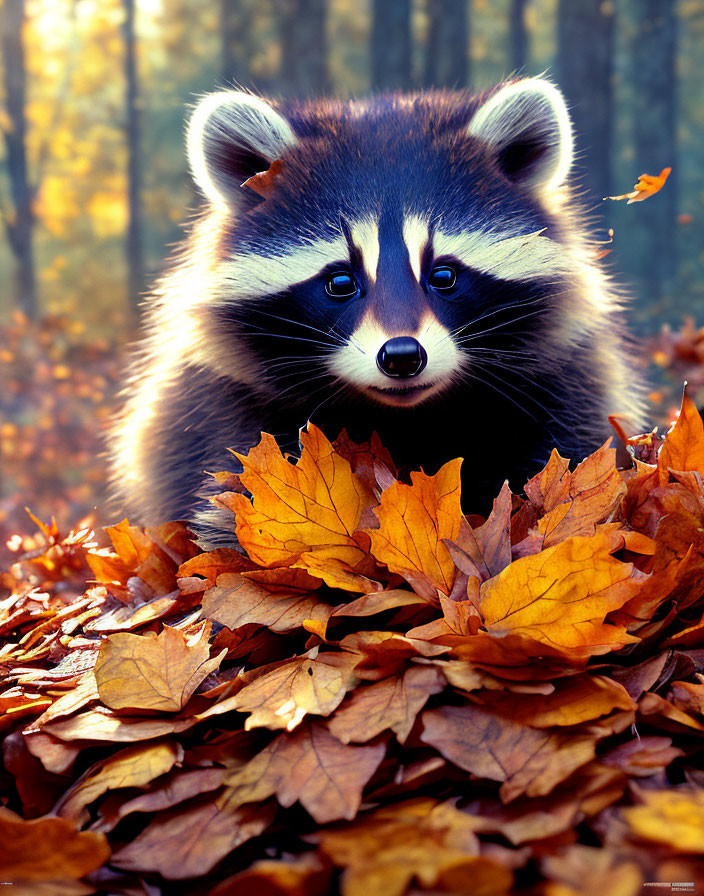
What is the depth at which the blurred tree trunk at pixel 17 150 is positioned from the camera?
531 inches

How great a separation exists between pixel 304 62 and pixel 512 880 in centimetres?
1217

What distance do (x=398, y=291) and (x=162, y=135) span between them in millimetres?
28915

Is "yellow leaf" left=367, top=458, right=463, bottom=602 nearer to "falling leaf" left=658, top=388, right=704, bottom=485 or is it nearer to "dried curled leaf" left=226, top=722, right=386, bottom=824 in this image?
"dried curled leaf" left=226, top=722, right=386, bottom=824

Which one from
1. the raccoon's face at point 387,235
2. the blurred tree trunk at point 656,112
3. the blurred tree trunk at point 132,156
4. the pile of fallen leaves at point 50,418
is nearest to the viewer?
the raccoon's face at point 387,235

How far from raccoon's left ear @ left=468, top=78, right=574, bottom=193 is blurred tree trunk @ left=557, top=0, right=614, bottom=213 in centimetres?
735

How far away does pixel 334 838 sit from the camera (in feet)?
4.21

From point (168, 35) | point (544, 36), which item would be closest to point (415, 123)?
point (168, 35)

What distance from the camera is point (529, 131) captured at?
2.71m

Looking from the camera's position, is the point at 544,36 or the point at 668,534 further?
the point at 544,36

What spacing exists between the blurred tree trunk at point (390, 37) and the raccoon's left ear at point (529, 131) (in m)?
9.58

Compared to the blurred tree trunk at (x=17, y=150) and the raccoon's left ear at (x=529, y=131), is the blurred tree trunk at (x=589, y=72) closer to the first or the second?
the raccoon's left ear at (x=529, y=131)

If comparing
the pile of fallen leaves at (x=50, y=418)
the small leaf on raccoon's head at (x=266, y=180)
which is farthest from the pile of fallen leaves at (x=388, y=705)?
the pile of fallen leaves at (x=50, y=418)

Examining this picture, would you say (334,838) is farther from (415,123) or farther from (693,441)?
(415,123)

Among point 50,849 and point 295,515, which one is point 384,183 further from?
point 50,849
